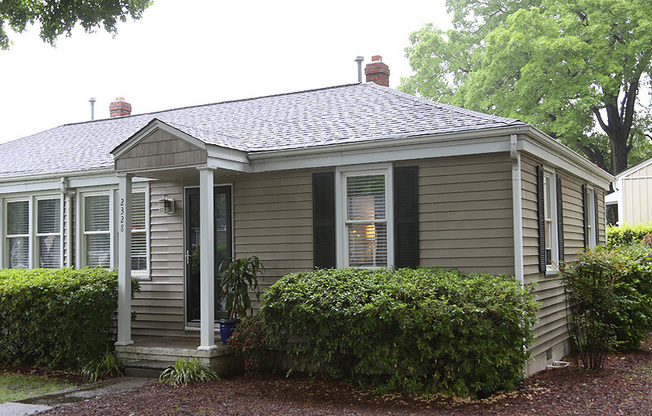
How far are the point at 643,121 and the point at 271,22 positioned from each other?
59.7ft

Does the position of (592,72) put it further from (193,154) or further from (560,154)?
(193,154)

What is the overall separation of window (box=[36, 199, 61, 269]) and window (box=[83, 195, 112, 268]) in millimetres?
655

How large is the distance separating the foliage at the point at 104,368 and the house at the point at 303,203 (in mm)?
247

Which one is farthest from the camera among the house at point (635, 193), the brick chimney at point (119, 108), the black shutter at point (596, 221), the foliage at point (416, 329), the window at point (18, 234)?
the house at point (635, 193)

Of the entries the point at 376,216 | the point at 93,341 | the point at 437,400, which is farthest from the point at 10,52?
the point at 437,400

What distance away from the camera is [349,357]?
23.5 feet

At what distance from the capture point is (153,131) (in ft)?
27.4

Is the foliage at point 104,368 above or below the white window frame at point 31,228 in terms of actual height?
below

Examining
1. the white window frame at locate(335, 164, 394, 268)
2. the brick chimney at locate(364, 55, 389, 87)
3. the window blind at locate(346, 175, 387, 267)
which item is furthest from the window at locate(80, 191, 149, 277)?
the brick chimney at locate(364, 55, 389, 87)

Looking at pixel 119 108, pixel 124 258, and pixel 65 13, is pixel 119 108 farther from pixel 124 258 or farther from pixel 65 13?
pixel 124 258

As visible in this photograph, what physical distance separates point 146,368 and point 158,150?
303cm

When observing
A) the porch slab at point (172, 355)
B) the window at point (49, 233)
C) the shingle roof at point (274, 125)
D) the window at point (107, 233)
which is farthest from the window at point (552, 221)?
the window at point (49, 233)

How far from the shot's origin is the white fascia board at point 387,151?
7457mm

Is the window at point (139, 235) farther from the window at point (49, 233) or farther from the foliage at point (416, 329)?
the foliage at point (416, 329)
